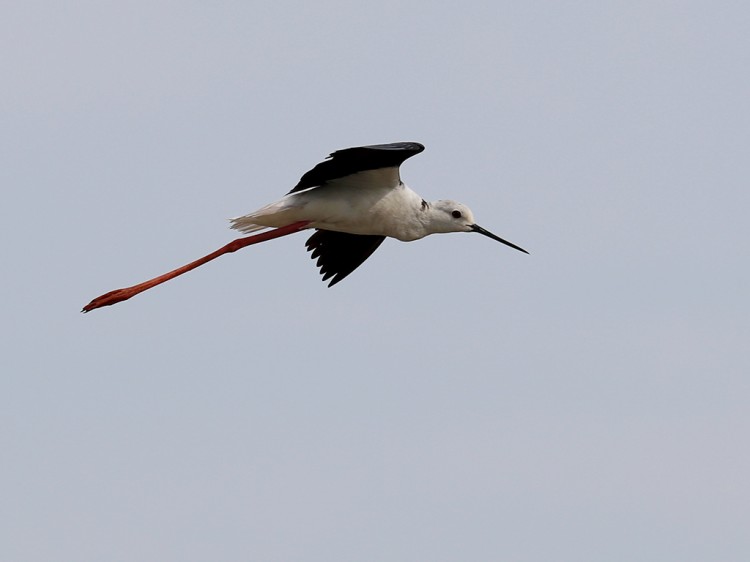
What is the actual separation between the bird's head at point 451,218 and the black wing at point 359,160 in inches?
46.7

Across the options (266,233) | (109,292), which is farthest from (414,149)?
(109,292)

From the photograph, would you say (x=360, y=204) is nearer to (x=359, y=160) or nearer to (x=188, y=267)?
(x=359, y=160)

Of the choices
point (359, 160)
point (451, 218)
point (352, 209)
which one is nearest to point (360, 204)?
point (352, 209)

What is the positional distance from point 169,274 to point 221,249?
0.62 meters

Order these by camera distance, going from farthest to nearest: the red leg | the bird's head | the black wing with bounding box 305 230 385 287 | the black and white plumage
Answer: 1. the black wing with bounding box 305 230 385 287
2. the bird's head
3. the red leg
4. the black and white plumage

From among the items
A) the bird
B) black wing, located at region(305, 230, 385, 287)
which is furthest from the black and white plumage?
black wing, located at region(305, 230, 385, 287)

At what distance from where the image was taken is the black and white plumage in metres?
17.6

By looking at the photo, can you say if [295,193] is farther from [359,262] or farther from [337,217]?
[359,262]

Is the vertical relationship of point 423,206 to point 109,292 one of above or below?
above

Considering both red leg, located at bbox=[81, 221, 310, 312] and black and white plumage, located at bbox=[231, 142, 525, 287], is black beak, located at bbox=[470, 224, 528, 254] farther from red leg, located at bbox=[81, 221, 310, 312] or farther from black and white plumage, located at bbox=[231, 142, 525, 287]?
red leg, located at bbox=[81, 221, 310, 312]

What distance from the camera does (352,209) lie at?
18.0m

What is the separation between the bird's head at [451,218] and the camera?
1872 centimetres

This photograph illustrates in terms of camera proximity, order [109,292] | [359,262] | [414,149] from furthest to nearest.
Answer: [359,262], [109,292], [414,149]

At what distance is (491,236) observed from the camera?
19.4 meters
